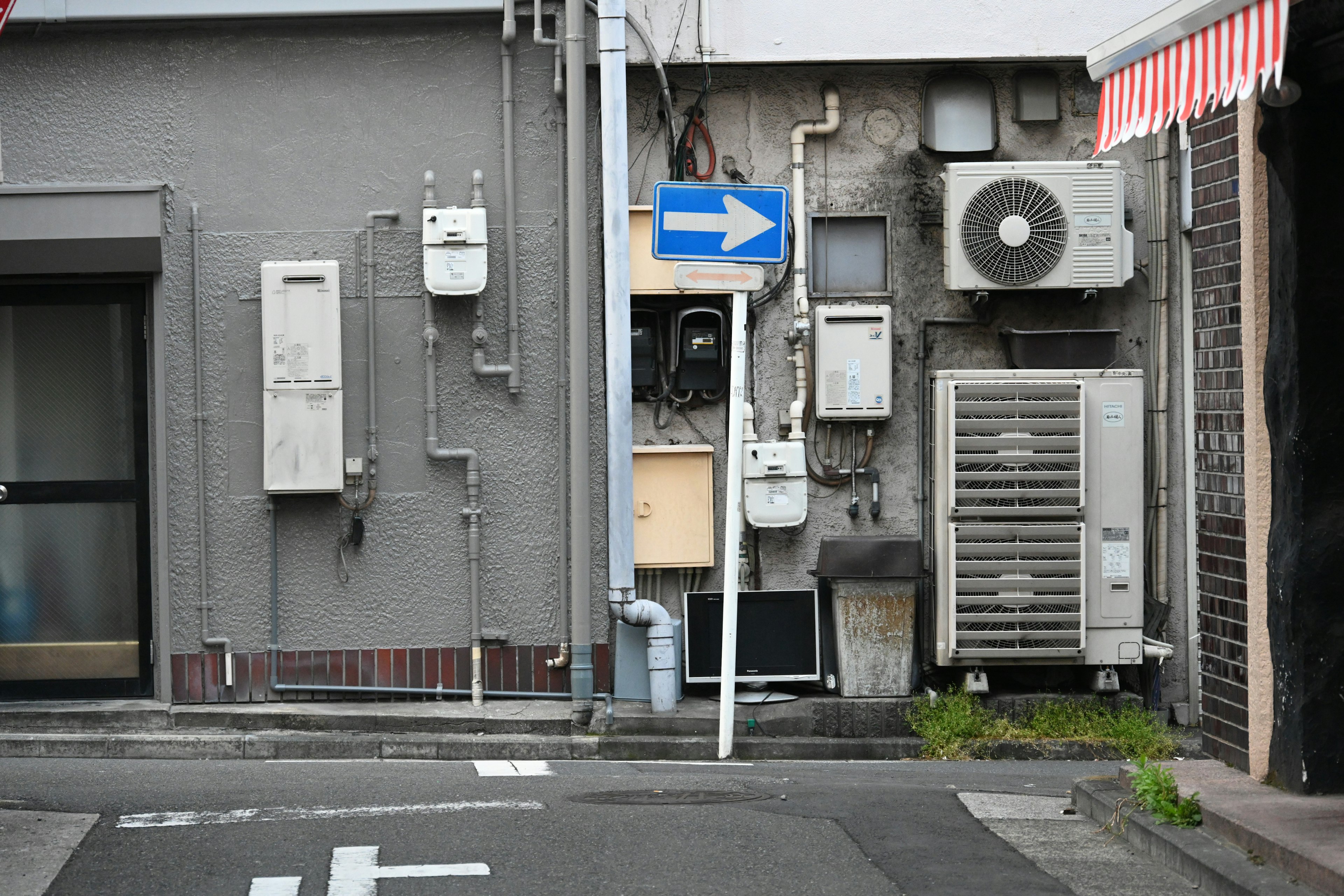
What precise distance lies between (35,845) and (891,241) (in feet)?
21.9

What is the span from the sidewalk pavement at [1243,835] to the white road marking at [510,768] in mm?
3048

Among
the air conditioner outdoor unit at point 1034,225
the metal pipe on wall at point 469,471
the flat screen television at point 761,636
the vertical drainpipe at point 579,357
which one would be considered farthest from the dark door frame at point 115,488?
the air conditioner outdoor unit at point 1034,225

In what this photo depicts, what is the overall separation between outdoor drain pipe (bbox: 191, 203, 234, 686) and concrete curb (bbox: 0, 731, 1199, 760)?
785 mm

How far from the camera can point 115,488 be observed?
9898 millimetres

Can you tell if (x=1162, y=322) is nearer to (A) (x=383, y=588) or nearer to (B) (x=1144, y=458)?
(B) (x=1144, y=458)

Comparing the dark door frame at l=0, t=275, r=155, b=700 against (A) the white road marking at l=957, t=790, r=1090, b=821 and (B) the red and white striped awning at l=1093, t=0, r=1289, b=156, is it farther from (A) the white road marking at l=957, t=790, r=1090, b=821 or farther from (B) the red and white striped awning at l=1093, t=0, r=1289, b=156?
(B) the red and white striped awning at l=1093, t=0, r=1289, b=156

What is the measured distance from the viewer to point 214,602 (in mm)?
9867

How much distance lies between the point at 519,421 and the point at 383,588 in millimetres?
1440

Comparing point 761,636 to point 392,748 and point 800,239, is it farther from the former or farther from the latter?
point 800,239

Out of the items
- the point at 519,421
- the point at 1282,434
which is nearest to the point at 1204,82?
the point at 1282,434

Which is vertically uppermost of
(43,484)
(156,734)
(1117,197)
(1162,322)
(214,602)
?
(1117,197)

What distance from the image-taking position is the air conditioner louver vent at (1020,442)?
9602 mm

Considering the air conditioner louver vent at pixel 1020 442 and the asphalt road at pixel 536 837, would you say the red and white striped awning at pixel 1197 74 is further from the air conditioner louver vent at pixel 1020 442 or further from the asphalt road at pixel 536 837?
the air conditioner louver vent at pixel 1020 442

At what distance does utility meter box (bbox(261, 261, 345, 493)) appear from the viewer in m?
9.63
